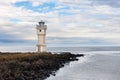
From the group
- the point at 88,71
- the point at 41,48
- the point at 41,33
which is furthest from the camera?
the point at 41,48

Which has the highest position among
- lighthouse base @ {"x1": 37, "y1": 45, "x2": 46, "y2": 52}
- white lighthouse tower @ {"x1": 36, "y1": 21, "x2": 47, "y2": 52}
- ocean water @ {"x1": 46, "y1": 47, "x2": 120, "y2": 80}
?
white lighthouse tower @ {"x1": 36, "y1": 21, "x2": 47, "y2": 52}

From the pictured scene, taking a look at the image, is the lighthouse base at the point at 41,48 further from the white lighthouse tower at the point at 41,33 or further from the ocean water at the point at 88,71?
the ocean water at the point at 88,71

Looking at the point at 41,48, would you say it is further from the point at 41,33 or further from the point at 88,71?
the point at 88,71

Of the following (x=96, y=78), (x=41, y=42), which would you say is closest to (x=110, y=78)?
(x=96, y=78)

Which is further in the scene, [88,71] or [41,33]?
[41,33]

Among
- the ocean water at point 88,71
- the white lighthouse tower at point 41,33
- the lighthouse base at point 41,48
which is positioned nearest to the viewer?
the ocean water at point 88,71

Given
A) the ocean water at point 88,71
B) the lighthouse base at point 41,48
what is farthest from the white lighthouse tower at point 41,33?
the ocean water at point 88,71

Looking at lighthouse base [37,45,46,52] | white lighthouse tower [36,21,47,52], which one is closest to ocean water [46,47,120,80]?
lighthouse base [37,45,46,52]

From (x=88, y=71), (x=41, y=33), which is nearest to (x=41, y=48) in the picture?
(x=41, y=33)

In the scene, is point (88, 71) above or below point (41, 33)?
below

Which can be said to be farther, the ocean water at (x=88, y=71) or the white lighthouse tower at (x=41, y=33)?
the white lighthouse tower at (x=41, y=33)

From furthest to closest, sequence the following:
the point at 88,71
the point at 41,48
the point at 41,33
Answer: the point at 41,48 < the point at 41,33 < the point at 88,71

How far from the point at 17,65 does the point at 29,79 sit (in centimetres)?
569

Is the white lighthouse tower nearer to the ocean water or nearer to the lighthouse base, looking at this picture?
the lighthouse base
